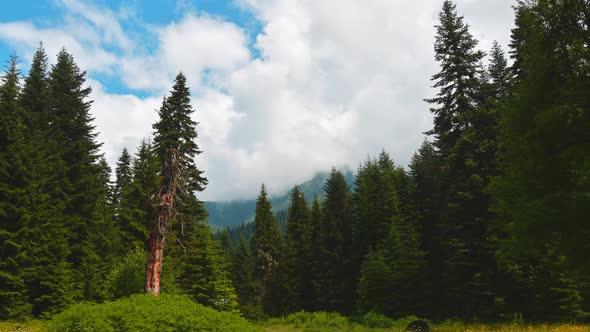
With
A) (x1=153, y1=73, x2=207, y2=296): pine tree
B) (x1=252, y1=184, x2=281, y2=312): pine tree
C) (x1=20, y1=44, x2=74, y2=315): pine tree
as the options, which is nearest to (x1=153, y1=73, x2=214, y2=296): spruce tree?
(x1=153, y1=73, x2=207, y2=296): pine tree

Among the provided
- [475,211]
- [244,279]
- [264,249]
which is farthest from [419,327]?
[244,279]

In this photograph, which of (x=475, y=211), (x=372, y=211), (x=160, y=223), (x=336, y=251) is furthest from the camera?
(x=336, y=251)

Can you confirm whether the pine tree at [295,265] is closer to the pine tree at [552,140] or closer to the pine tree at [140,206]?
the pine tree at [140,206]

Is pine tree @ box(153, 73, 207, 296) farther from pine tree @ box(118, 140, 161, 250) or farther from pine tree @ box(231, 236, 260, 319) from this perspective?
pine tree @ box(231, 236, 260, 319)

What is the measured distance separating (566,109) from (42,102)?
34.6 meters

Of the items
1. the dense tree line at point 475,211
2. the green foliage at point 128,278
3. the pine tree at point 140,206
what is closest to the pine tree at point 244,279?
the dense tree line at point 475,211

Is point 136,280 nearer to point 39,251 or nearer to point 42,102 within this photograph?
point 39,251

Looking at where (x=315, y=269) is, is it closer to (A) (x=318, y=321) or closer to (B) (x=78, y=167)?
(A) (x=318, y=321)

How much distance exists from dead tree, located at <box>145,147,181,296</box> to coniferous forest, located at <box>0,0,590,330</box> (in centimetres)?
76

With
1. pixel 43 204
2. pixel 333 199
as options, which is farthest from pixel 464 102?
pixel 43 204

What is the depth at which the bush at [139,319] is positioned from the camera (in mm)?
11367

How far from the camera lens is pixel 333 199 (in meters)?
48.2

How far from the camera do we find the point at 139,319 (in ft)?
38.1

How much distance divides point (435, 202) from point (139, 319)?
86.6 feet
